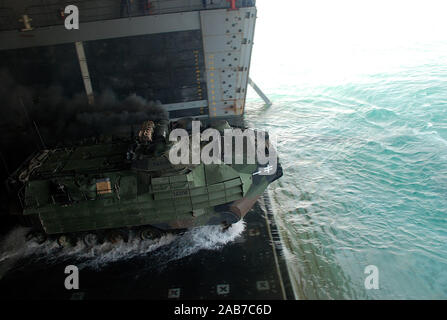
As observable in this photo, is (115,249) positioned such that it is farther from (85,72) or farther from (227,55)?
(227,55)

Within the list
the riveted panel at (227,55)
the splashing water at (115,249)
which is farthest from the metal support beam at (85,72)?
the splashing water at (115,249)

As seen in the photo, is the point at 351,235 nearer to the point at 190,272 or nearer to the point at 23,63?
the point at 190,272

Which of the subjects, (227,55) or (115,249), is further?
(227,55)

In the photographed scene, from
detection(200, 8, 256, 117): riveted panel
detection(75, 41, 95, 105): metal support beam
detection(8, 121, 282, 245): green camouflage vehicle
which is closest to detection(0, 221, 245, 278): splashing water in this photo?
detection(8, 121, 282, 245): green camouflage vehicle

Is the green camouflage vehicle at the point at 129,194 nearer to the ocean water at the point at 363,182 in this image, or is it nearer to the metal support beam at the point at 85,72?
the ocean water at the point at 363,182

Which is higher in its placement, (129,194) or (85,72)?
(85,72)

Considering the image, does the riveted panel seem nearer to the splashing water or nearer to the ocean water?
the ocean water

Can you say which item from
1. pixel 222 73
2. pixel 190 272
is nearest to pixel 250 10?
pixel 222 73

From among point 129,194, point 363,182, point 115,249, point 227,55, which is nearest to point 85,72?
point 227,55
